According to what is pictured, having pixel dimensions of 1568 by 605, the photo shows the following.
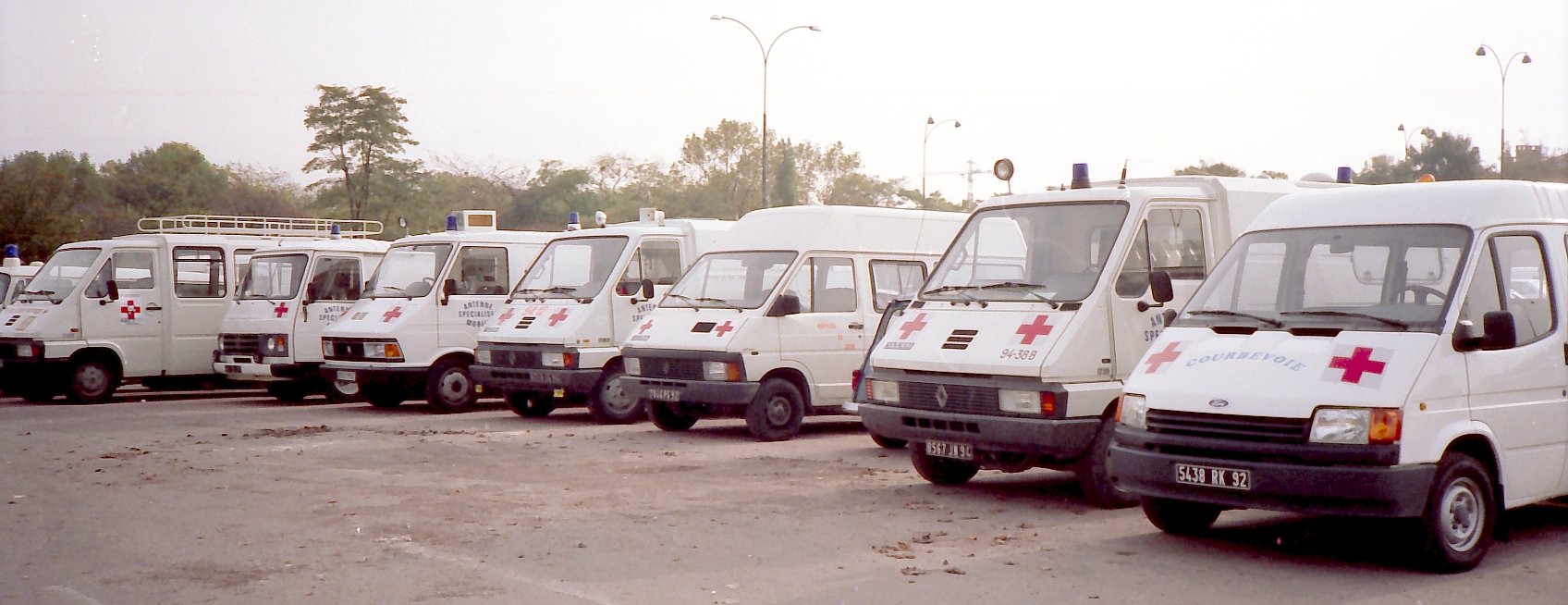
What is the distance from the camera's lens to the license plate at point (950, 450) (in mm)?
9180

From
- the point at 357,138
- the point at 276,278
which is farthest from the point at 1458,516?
the point at 357,138

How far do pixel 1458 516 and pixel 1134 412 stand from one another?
1.62 metres

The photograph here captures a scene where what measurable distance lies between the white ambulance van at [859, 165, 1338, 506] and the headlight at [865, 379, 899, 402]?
0.04 ft

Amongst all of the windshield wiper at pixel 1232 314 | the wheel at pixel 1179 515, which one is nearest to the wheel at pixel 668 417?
the wheel at pixel 1179 515

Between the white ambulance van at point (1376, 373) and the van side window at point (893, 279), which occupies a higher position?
the van side window at point (893, 279)

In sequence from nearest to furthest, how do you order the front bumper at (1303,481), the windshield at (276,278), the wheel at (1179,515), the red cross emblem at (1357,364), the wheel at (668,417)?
1. the front bumper at (1303,481)
2. the red cross emblem at (1357,364)
3. the wheel at (1179,515)
4. the wheel at (668,417)
5. the windshield at (276,278)

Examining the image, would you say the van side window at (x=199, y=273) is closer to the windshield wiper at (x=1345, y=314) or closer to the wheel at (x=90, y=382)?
the wheel at (x=90, y=382)

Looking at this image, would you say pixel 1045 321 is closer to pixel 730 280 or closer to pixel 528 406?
pixel 730 280

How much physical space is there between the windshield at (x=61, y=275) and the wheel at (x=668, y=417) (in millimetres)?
8676

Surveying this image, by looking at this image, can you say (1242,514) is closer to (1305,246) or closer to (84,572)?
(1305,246)

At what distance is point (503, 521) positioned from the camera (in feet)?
28.1

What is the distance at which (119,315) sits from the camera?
59.8 ft

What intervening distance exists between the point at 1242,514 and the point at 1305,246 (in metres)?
1.88

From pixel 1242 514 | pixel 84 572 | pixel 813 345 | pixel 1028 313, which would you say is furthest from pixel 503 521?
pixel 813 345
